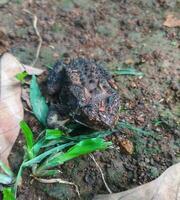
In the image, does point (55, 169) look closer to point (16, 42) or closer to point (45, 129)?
point (45, 129)

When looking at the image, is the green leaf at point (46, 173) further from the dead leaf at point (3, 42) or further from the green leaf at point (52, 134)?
the dead leaf at point (3, 42)

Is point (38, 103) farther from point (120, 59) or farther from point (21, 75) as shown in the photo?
point (120, 59)

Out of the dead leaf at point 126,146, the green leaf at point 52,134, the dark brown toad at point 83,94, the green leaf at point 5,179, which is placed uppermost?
the dark brown toad at point 83,94

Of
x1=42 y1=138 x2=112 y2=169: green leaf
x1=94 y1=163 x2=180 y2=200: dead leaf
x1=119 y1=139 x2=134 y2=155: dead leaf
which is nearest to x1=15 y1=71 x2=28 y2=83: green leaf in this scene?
x1=42 y1=138 x2=112 y2=169: green leaf

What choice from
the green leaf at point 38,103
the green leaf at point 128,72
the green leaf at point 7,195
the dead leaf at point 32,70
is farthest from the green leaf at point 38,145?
the green leaf at point 128,72

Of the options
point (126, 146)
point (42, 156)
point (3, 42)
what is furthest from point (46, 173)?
point (3, 42)
